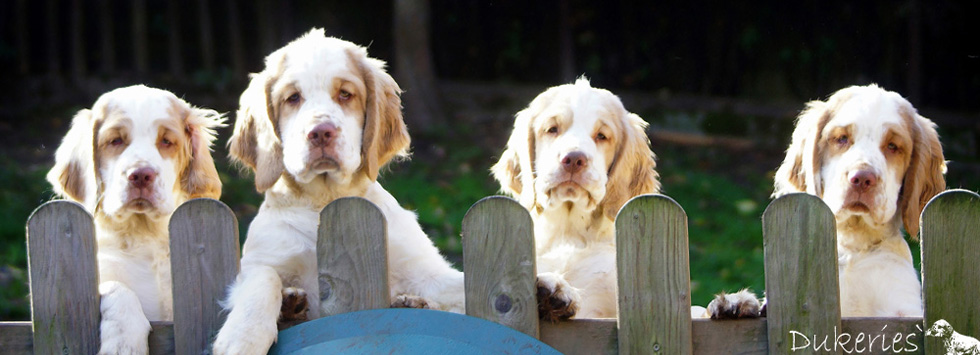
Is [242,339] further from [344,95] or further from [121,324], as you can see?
[344,95]

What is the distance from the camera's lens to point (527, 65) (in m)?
11.5

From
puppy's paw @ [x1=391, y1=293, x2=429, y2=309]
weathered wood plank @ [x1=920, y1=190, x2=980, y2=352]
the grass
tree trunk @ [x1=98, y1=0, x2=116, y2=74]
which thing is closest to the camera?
weathered wood plank @ [x1=920, y1=190, x2=980, y2=352]

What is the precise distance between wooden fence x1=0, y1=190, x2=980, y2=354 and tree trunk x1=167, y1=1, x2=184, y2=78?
345 inches

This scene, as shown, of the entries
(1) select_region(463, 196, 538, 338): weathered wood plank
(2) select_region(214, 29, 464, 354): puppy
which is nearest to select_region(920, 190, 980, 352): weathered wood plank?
(1) select_region(463, 196, 538, 338): weathered wood plank

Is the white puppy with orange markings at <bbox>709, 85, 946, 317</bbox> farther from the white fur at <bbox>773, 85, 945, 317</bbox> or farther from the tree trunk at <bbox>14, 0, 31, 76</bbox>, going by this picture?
the tree trunk at <bbox>14, 0, 31, 76</bbox>

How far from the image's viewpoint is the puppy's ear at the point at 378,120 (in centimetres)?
400

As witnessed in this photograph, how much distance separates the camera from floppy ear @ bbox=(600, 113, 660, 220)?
170 inches

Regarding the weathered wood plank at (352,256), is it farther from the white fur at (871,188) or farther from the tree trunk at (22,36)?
the tree trunk at (22,36)

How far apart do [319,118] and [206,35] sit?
8.31m

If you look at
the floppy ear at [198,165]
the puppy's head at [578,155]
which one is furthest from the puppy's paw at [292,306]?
the puppy's head at [578,155]

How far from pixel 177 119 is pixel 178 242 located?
0.97 metres

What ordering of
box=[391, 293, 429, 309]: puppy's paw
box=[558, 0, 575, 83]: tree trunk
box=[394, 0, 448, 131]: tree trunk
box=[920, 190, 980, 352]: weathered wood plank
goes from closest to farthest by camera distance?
1. box=[920, 190, 980, 352]: weathered wood plank
2. box=[391, 293, 429, 309]: puppy's paw
3. box=[394, 0, 448, 131]: tree trunk
4. box=[558, 0, 575, 83]: tree trunk

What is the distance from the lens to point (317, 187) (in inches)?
155

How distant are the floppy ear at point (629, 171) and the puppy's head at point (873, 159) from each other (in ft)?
2.29
